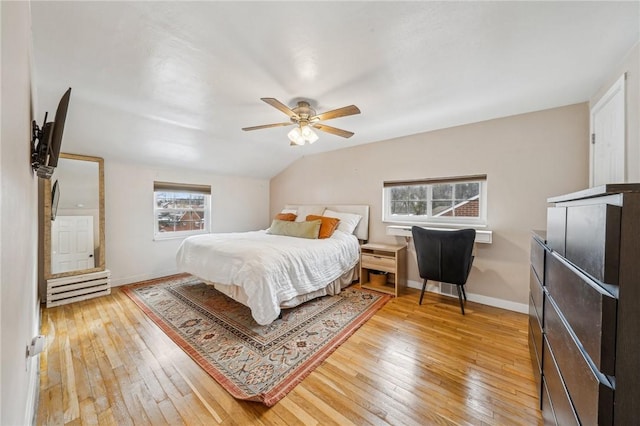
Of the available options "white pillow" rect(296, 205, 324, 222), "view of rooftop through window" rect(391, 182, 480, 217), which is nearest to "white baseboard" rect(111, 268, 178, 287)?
"white pillow" rect(296, 205, 324, 222)

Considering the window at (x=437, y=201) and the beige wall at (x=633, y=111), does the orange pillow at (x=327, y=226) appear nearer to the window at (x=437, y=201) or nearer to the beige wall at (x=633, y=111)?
the window at (x=437, y=201)

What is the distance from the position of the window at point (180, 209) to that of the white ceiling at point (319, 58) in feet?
4.15

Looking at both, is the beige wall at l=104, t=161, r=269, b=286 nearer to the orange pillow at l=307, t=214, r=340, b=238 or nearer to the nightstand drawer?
the orange pillow at l=307, t=214, r=340, b=238

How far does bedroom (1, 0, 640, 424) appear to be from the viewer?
1556 millimetres

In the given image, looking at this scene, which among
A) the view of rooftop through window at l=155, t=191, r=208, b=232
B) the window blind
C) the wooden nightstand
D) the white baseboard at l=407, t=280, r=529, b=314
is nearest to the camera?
A: the white baseboard at l=407, t=280, r=529, b=314

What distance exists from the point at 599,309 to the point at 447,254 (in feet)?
6.76

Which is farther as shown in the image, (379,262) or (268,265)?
(379,262)

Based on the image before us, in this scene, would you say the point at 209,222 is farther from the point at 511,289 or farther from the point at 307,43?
the point at 511,289

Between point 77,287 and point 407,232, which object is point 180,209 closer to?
point 77,287

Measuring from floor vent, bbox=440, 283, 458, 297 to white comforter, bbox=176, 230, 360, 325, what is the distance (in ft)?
4.02

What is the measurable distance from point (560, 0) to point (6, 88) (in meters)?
2.37

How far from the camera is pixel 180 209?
4.23 meters

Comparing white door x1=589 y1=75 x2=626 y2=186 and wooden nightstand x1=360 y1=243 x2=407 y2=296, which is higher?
white door x1=589 y1=75 x2=626 y2=186

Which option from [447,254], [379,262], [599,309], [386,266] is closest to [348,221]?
[379,262]
